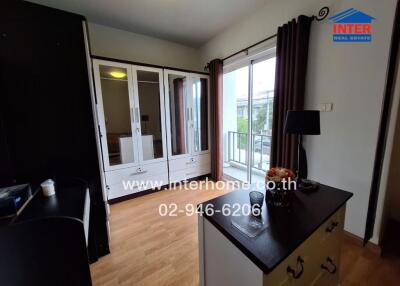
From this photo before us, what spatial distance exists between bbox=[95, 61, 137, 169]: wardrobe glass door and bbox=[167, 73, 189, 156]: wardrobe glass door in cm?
68

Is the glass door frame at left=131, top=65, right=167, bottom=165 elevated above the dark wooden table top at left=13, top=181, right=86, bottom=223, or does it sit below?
above

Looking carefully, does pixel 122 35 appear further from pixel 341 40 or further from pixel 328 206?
pixel 328 206

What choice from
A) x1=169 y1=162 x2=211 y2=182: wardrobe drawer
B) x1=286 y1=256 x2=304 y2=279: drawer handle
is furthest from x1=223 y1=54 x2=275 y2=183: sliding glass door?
x1=286 y1=256 x2=304 y2=279: drawer handle

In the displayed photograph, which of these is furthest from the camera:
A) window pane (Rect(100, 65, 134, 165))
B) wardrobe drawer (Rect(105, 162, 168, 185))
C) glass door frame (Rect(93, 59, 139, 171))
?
wardrobe drawer (Rect(105, 162, 168, 185))

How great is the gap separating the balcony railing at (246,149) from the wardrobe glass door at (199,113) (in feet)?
3.13

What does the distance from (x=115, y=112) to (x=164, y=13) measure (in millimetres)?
1588

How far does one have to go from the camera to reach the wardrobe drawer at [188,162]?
323 cm

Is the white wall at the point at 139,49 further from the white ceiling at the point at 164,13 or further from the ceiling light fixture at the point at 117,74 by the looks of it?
the ceiling light fixture at the point at 117,74

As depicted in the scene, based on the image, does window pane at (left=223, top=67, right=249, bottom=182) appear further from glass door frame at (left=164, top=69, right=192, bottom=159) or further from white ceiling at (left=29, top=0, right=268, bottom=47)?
white ceiling at (left=29, top=0, right=268, bottom=47)

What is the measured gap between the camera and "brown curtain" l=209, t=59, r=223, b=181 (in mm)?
3186

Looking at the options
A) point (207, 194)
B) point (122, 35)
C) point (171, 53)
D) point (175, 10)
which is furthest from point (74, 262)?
point (171, 53)

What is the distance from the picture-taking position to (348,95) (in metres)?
1.72

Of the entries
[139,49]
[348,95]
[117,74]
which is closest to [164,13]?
[139,49]

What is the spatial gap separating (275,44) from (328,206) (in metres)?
2.09
